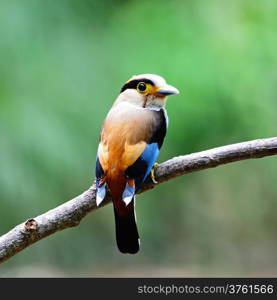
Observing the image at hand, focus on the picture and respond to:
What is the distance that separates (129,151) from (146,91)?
38 centimetres

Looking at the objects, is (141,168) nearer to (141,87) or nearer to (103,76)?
(141,87)

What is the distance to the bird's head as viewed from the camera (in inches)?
119

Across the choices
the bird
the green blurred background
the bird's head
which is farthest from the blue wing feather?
the green blurred background

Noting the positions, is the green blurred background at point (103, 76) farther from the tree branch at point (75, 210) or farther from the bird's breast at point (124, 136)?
the tree branch at point (75, 210)

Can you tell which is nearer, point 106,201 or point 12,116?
point 106,201

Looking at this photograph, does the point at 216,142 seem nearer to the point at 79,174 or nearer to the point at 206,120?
the point at 206,120

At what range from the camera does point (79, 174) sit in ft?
15.3

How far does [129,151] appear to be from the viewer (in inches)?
109

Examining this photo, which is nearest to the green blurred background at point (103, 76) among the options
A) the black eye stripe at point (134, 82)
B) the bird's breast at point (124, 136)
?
Result: the black eye stripe at point (134, 82)

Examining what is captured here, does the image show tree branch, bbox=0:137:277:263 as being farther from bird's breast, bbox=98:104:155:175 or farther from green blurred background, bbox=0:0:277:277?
green blurred background, bbox=0:0:277:277

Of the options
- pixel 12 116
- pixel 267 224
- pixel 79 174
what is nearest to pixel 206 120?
pixel 79 174

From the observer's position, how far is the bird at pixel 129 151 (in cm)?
270

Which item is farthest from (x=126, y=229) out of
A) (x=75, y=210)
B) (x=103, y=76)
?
(x=103, y=76)

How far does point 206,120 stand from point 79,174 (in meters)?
0.81
